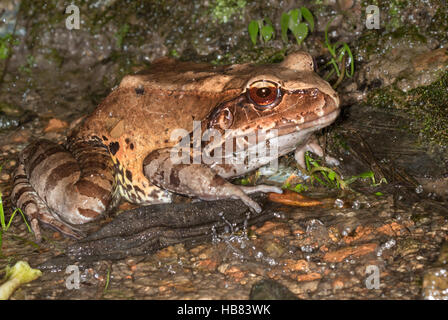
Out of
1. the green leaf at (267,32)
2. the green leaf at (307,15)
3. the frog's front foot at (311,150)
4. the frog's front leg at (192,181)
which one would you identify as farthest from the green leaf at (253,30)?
the frog's front leg at (192,181)

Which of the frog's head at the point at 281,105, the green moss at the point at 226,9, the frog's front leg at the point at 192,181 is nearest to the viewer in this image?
the frog's head at the point at 281,105

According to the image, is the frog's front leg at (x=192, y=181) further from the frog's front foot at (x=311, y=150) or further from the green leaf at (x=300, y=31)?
the green leaf at (x=300, y=31)

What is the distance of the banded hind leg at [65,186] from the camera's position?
4918 mm

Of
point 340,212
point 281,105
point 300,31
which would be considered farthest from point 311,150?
point 300,31

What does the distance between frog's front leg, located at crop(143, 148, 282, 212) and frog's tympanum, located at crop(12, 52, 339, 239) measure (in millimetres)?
10

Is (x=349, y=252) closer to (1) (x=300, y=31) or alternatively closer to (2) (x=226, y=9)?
(1) (x=300, y=31)

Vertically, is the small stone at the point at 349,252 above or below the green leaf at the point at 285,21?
below

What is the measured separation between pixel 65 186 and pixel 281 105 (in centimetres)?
234

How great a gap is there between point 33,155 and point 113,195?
107 cm

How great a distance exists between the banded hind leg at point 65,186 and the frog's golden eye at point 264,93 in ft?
5.79

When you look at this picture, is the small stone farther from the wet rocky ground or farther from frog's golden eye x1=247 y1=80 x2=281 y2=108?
frog's golden eye x1=247 y1=80 x2=281 y2=108

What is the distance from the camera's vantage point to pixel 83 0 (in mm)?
7473

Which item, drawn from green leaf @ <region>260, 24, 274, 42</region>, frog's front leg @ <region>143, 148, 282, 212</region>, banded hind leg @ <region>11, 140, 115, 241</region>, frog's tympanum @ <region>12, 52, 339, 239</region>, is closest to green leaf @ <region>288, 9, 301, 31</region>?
green leaf @ <region>260, 24, 274, 42</region>

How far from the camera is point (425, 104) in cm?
584
